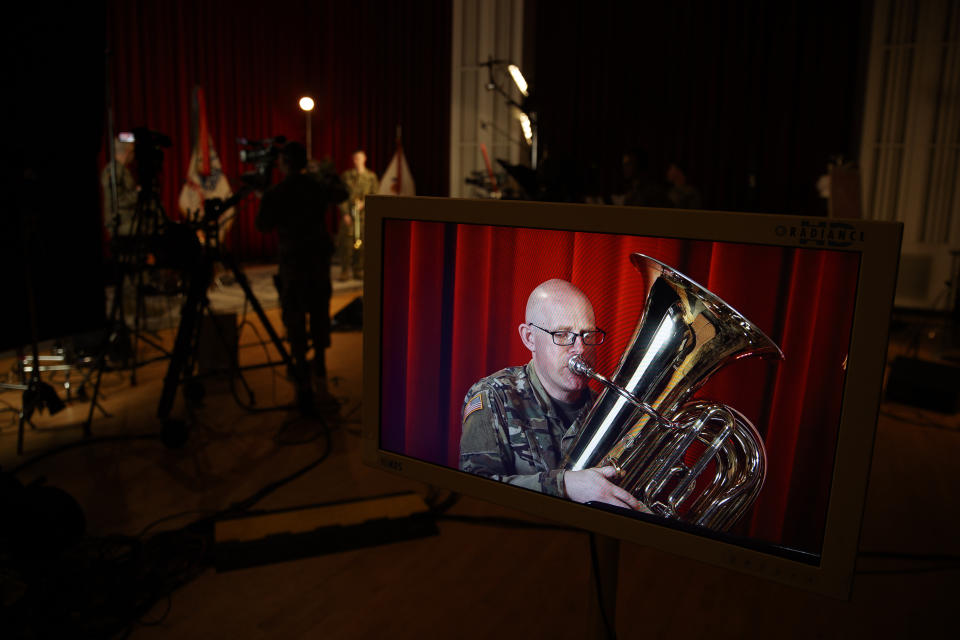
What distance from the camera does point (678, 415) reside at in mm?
761

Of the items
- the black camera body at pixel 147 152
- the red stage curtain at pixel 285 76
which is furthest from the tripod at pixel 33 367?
the red stage curtain at pixel 285 76

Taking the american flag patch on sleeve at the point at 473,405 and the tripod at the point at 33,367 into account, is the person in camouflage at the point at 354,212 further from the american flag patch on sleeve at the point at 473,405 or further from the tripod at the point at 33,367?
the american flag patch on sleeve at the point at 473,405

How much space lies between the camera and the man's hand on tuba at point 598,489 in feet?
2.61

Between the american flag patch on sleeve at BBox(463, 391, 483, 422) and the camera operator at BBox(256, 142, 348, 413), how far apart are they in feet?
7.97

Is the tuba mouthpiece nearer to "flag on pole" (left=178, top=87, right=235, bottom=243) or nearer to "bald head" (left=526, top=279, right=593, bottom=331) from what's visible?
"bald head" (left=526, top=279, right=593, bottom=331)

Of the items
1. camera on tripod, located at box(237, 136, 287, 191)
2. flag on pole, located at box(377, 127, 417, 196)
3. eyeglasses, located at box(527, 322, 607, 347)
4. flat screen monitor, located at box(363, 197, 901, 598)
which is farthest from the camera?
flag on pole, located at box(377, 127, 417, 196)

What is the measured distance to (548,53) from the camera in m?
9.10

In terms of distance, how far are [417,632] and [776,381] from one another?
129cm

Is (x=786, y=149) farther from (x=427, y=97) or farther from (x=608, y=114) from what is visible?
(x=427, y=97)

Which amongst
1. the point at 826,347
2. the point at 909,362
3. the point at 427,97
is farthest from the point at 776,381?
the point at 427,97

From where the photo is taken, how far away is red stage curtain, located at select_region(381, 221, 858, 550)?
26.5 inches

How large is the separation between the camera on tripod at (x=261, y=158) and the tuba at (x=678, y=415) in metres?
2.68

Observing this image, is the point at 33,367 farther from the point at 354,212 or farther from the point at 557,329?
the point at 354,212

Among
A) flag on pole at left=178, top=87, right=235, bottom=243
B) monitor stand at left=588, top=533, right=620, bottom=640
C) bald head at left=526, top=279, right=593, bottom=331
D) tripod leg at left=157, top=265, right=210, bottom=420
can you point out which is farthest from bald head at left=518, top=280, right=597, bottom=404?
flag on pole at left=178, top=87, right=235, bottom=243
